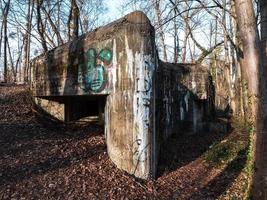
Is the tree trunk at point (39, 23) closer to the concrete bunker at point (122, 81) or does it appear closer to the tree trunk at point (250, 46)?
the concrete bunker at point (122, 81)

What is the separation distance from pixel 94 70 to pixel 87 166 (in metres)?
2.38

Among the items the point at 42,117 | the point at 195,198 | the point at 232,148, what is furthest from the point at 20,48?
the point at 195,198

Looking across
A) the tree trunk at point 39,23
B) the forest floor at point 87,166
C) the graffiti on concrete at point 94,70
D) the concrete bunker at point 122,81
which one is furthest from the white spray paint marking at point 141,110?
the tree trunk at point 39,23

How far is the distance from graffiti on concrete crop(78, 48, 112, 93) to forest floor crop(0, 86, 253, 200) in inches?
60.1

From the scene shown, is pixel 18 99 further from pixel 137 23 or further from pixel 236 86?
pixel 236 86

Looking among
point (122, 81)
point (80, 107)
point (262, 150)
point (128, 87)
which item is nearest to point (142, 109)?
point (128, 87)

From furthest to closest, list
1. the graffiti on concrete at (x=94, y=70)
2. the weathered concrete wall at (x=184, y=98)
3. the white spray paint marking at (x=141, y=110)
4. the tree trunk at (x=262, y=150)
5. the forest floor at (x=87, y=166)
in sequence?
the weathered concrete wall at (x=184, y=98), the graffiti on concrete at (x=94, y=70), the white spray paint marking at (x=141, y=110), the forest floor at (x=87, y=166), the tree trunk at (x=262, y=150)

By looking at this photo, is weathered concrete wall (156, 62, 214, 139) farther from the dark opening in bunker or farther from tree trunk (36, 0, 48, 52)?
tree trunk (36, 0, 48, 52)

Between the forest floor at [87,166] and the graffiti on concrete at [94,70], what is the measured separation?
60.1 inches

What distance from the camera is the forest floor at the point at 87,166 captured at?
6508 millimetres

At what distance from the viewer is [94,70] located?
8469mm

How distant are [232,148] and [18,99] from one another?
7.07 metres

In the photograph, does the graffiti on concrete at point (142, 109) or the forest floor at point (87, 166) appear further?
the graffiti on concrete at point (142, 109)

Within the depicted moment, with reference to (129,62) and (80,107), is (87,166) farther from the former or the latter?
(80,107)
